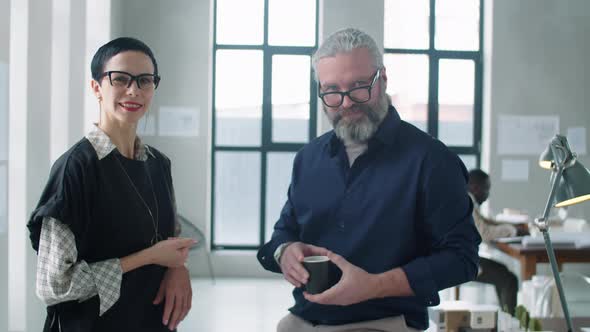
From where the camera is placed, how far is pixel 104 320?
5.70ft

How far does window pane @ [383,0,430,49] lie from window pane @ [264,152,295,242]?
1.74 m

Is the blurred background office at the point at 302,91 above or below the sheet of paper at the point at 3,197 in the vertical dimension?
above

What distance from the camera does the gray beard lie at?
5.39ft

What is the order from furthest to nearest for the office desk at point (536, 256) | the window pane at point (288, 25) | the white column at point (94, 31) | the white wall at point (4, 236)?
the window pane at point (288, 25) → the white column at point (94, 31) → the office desk at point (536, 256) → the white wall at point (4, 236)

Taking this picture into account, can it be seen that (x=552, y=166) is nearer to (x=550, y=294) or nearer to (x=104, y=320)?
(x=104, y=320)

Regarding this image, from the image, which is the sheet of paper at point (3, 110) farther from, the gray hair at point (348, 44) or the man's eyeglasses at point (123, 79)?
the gray hair at point (348, 44)

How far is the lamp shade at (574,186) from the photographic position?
2.02 meters

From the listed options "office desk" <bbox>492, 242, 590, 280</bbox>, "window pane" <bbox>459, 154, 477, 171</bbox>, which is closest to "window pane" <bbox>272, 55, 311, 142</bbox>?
"window pane" <bbox>459, 154, 477, 171</bbox>

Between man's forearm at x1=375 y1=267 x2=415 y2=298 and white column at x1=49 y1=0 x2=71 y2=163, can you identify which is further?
white column at x1=49 y1=0 x2=71 y2=163

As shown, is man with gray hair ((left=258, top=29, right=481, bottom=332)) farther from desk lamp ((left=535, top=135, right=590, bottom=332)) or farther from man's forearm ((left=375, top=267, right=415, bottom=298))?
desk lamp ((left=535, top=135, right=590, bottom=332))

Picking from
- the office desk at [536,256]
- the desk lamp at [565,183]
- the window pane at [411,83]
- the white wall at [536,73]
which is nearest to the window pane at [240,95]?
the window pane at [411,83]

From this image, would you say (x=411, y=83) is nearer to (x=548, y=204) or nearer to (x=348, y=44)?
(x=548, y=204)

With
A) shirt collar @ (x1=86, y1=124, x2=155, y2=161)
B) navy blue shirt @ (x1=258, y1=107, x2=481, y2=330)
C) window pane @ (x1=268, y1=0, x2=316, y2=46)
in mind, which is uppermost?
window pane @ (x1=268, y1=0, x2=316, y2=46)

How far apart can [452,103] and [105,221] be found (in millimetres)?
5863
